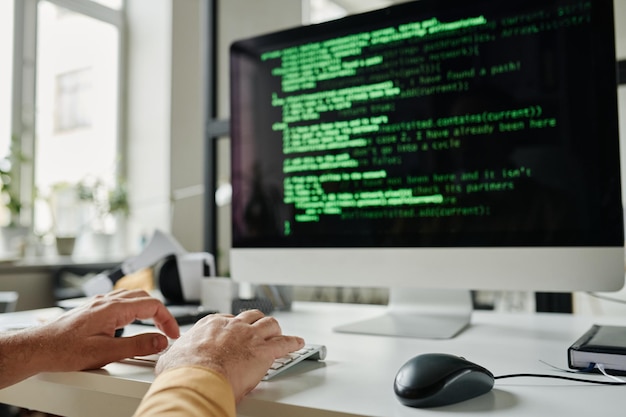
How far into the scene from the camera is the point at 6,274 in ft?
7.92

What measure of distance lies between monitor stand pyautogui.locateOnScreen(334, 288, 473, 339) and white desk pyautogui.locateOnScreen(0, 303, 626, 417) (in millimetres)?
27

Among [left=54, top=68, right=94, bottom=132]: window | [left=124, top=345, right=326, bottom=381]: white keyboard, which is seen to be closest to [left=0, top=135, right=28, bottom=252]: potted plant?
[left=54, top=68, right=94, bottom=132]: window

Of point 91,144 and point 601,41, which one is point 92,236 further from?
point 601,41

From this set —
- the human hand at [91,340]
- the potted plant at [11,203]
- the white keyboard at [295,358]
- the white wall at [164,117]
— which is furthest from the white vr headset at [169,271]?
the white wall at [164,117]

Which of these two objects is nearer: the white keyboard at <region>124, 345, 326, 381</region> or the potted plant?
the white keyboard at <region>124, 345, 326, 381</region>

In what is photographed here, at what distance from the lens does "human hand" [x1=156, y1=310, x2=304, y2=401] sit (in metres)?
0.52

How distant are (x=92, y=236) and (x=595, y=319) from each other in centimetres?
265

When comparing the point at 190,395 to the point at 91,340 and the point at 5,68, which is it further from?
the point at 5,68

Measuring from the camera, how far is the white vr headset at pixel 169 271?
1.16 metres

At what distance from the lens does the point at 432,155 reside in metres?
0.90

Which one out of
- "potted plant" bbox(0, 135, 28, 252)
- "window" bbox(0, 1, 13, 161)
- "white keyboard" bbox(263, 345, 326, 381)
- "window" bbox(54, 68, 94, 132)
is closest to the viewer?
"white keyboard" bbox(263, 345, 326, 381)

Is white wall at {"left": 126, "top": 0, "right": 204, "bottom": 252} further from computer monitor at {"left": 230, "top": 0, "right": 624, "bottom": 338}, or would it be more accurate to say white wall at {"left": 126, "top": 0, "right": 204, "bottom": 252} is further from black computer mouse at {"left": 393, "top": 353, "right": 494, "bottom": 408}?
black computer mouse at {"left": 393, "top": 353, "right": 494, "bottom": 408}

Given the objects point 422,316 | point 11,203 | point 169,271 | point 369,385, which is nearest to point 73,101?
point 11,203

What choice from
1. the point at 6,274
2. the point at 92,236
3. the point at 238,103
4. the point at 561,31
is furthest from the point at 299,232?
the point at 92,236
